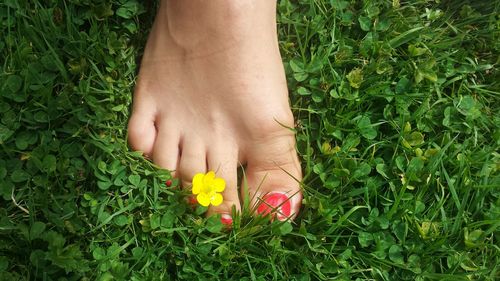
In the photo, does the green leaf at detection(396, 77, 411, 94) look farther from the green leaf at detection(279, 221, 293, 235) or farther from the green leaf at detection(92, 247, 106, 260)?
the green leaf at detection(92, 247, 106, 260)

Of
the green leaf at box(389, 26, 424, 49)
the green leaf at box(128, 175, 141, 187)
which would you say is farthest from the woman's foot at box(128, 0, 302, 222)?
the green leaf at box(389, 26, 424, 49)

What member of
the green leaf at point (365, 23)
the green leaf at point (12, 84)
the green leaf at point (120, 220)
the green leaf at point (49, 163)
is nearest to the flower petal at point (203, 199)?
the green leaf at point (120, 220)

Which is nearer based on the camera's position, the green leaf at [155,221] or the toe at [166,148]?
the green leaf at [155,221]

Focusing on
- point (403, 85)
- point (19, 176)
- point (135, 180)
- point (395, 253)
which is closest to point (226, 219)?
point (135, 180)

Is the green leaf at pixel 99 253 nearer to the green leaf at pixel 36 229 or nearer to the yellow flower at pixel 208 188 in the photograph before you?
the green leaf at pixel 36 229

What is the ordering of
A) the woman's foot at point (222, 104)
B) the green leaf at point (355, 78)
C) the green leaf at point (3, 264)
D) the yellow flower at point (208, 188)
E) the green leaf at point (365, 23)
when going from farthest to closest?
the green leaf at point (365, 23)
the green leaf at point (355, 78)
the woman's foot at point (222, 104)
the yellow flower at point (208, 188)
the green leaf at point (3, 264)

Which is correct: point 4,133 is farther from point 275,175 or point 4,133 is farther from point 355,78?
point 355,78

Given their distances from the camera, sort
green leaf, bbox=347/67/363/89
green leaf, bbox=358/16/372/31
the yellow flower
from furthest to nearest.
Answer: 1. green leaf, bbox=358/16/372/31
2. green leaf, bbox=347/67/363/89
3. the yellow flower
